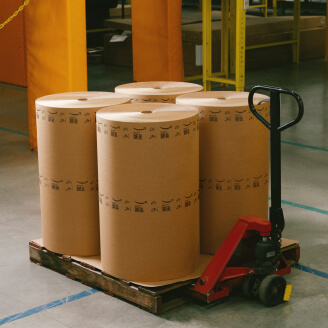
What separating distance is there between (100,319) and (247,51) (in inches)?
414

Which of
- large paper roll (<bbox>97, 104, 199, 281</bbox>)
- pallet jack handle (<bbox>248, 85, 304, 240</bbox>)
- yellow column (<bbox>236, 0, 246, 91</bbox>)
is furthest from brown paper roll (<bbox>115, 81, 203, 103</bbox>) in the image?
yellow column (<bbox>236, 0, 246, 91</bbox>)

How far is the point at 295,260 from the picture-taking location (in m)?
4.90

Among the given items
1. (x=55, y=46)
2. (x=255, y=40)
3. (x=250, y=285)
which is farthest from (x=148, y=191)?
(x=255, y=40)

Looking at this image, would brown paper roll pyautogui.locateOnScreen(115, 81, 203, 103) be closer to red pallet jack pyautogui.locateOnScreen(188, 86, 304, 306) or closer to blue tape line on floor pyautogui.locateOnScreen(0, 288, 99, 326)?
red pallet jack pyautogui.locateOnScreen(188, 86, 304, 306)

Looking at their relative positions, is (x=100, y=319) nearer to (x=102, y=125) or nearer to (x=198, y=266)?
(x=198, y=266)

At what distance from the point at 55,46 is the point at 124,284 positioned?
12.5 feet

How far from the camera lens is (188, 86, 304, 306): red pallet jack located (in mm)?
4223

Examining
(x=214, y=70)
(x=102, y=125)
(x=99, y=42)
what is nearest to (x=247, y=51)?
(x=214, y=70)

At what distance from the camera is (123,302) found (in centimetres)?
438

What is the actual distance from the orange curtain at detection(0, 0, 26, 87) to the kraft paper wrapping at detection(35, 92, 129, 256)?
803 cm

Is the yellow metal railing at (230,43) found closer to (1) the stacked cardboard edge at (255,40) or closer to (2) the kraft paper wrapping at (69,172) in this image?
(1) the stacked cardboard edge at (255,40)

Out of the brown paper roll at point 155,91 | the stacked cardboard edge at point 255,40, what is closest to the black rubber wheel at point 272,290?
the brown paper roll at point 155,91

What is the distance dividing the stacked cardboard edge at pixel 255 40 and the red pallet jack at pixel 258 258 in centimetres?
882

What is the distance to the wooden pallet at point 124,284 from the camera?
421 centimetres
